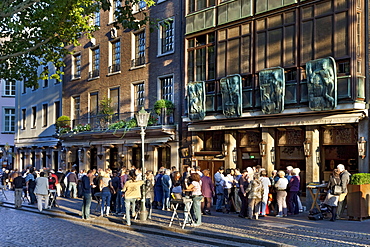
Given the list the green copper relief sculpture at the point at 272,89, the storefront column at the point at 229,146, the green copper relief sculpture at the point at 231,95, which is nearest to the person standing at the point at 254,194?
the green copper relief sculpture at the point at 272,89

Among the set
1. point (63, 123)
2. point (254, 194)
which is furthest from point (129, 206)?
point (63, 123)

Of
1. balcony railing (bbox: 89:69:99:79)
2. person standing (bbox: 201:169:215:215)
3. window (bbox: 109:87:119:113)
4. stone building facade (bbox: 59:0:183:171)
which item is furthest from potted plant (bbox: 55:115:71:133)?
person standing (bbox: 201:169:215:215)

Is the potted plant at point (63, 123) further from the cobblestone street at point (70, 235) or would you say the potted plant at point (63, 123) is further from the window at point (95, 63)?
the cobblestone street at point (70, 235)

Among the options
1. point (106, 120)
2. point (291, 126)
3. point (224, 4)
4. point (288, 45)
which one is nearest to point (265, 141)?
point (291, 126)

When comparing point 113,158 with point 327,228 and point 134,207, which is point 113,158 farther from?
point 327,228

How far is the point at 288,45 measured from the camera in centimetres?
1972

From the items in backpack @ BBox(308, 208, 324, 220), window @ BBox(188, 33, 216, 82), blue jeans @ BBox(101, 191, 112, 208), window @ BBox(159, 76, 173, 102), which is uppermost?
window @ BBox(188, 33, 216, 82)

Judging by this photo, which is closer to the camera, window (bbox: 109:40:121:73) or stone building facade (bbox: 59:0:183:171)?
stone building facade (bbox: 59:0:183:171)

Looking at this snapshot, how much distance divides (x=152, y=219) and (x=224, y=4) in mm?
10514

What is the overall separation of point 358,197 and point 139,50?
17538mm

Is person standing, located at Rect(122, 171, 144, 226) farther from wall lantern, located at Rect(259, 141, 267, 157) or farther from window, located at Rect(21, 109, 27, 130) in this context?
window, located at Rect(21, 109, 27, 130)

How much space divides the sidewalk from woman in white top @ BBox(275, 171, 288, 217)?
37cm

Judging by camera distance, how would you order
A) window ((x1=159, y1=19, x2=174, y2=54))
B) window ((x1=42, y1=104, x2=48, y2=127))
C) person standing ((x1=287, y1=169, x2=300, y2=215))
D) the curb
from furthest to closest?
window ((x1=42, y1=104, x2=48, y2=127)) → window ((x1=159, y1=19, x2=174, y2=54)) → person standing ((x1=287, y1=169, x2=300, y2=215)) → the curb

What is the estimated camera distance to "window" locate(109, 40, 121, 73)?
31.3m
